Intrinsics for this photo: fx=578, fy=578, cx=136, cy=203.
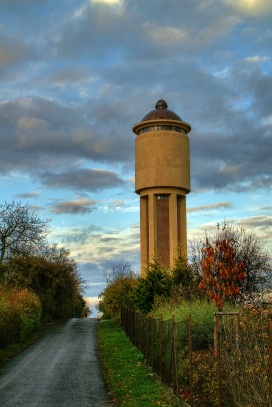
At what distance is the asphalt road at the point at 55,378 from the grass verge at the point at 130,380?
353mm

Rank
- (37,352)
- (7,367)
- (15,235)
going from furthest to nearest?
1. (15,235)
2. (37,352)
3. (7,367)

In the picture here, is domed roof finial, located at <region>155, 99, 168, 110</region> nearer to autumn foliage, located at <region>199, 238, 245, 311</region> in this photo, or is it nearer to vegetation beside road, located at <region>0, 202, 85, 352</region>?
vegetation beside road, located at <region>0, 202, 85, 352</region>

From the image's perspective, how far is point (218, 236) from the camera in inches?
1553

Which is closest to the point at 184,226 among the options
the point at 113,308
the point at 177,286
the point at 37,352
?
the point at 113,308

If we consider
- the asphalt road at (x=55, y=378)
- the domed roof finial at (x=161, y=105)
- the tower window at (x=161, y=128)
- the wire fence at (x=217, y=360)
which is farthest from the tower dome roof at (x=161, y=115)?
the wire fence at (x=217, y=360)

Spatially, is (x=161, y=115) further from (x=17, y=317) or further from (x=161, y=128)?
(x=17, y=317)

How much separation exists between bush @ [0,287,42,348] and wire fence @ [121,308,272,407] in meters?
5.80

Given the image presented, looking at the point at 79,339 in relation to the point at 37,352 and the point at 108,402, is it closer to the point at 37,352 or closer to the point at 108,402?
the point at 37,352

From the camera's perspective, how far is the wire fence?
925cm

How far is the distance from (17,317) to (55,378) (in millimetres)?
10044

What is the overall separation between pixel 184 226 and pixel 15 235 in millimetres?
20876

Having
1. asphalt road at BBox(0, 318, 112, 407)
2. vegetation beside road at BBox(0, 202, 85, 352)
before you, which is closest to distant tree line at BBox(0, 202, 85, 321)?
vegetation beside road at BBox(0, 202, 85, 352)

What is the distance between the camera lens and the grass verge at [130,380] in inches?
534

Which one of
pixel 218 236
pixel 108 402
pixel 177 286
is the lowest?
pixel 108 402
